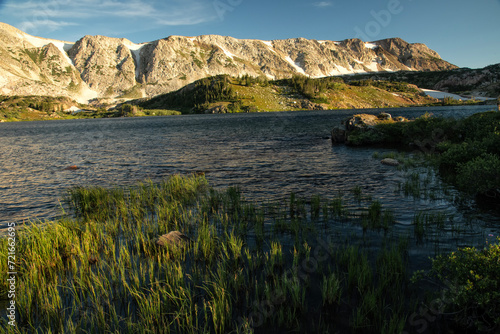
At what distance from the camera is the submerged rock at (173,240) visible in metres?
11.9

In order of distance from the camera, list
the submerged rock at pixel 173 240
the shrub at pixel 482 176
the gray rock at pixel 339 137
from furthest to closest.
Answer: the gray rock at pixel 339 137, the shrub at pixel 482 176, the submerged rock at pixel 173 240

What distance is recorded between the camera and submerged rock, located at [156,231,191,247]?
39.1 ft

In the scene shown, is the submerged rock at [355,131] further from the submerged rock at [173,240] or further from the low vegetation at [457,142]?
the submerged rock at [173,240]

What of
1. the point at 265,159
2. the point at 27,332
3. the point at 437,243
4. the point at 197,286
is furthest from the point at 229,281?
the point at 265,159

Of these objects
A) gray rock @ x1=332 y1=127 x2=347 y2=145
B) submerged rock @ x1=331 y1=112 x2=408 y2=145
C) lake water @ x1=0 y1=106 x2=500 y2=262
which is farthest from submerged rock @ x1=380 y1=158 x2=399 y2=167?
gray rock @ x1=332 y1=127 x2=347 y2=145

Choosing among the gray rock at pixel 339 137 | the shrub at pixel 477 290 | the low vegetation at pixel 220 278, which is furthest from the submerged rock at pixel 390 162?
the shrub at pixel 477 290

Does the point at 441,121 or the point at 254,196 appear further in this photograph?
the point at 441,121

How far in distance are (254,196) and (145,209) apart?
313 inches

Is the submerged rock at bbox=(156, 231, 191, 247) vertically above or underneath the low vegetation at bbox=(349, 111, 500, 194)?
underneath

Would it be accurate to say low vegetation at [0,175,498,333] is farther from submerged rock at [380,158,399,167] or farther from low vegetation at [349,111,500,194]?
submerged rock at [380,158,399,167]

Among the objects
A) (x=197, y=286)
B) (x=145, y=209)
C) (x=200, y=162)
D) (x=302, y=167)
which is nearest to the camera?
(x=197, y=286)

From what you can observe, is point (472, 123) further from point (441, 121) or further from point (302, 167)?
point (302, 167)

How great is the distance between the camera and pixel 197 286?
8.85 meters

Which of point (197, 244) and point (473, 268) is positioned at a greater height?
point (473, 268)
